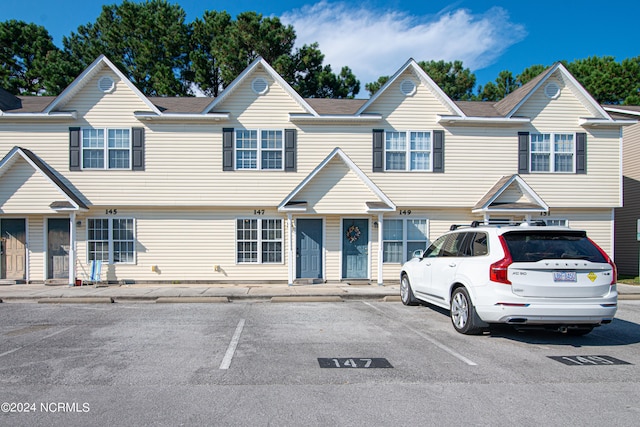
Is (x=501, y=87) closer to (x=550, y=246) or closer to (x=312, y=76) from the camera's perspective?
(x=312, y=76)

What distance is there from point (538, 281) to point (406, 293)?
14.7ft

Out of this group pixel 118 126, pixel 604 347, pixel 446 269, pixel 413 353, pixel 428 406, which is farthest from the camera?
pixel 118 126

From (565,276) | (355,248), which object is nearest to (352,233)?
(355,248)

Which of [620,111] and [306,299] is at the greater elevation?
[620,111]

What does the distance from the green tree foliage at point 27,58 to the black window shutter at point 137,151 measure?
2019 cm

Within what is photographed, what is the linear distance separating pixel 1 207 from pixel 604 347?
55.8 feet

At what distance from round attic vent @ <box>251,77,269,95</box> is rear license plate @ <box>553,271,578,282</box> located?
12.0 meters

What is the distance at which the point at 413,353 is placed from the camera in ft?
22.5

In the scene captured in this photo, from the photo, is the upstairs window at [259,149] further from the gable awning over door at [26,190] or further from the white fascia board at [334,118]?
the gable awning over door at [26,190]

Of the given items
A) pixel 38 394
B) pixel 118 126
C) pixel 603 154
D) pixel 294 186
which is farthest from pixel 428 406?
pixel 603 154

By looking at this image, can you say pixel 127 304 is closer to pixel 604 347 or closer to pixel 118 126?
pixel 118 126

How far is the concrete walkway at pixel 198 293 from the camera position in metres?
12.6

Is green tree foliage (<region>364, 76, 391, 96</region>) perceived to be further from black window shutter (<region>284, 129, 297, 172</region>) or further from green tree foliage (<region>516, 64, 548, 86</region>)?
black window shutter (<region>284, 129, 297, 172</region>)

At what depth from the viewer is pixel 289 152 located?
16312 mm
